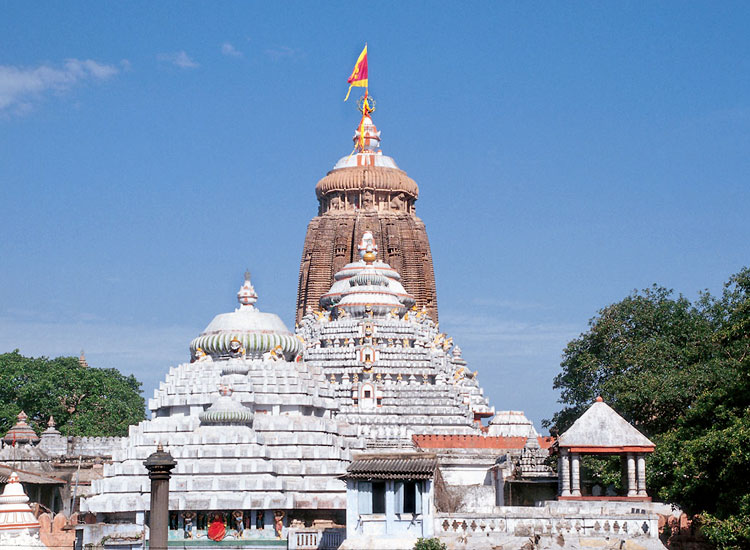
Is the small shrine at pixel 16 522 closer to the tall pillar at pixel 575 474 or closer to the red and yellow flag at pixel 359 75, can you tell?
the tall pillar at pixel 575 474

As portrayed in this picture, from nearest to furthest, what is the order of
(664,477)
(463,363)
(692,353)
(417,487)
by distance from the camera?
1. (417,487)
2. (664,477)
3. (692,353)
4. (463,363)

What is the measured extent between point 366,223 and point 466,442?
4990 cm

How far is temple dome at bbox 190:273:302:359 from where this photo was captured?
231 ft

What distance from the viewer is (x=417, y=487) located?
51.4 metres

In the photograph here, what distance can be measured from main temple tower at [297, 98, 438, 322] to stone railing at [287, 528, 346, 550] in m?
64.1

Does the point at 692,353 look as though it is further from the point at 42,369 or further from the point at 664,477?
the point at 42,369

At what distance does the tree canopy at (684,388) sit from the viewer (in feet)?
171

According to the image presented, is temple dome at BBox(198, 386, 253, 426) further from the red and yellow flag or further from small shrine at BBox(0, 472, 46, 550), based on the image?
the red and yellow flag

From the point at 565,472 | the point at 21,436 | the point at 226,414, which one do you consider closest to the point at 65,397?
the point at 21,436

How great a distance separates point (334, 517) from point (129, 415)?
54.3m

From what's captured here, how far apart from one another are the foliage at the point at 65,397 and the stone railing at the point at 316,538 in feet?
174

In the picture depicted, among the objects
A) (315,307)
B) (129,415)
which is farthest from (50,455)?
(315,307)

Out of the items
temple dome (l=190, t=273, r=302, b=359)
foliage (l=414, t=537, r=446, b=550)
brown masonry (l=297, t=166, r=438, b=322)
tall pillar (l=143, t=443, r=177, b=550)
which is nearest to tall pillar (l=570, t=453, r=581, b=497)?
foliage (l=414, t=537, r=446, b=550)

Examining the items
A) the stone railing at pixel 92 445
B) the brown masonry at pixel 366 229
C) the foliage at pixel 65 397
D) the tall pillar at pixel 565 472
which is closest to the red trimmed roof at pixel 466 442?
the tall pillar at pixel 565 472
